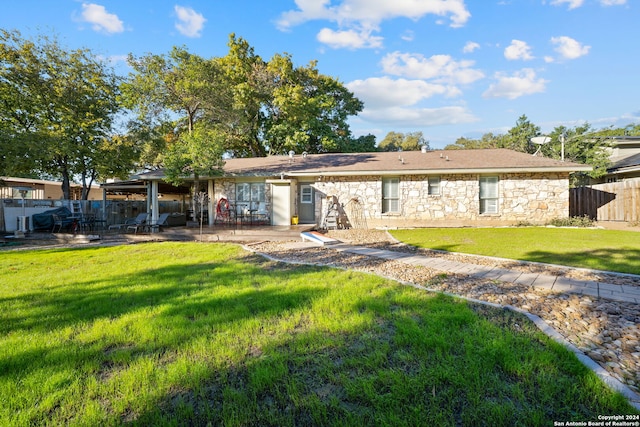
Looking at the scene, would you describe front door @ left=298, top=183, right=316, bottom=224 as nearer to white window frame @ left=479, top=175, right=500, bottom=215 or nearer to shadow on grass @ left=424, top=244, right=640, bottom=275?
white window frame @ left=479, top=175, right=500, bottom=215

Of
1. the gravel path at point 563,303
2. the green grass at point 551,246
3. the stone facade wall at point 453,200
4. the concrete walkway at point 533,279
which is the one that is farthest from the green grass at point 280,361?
the stone facade wall at point 453,200

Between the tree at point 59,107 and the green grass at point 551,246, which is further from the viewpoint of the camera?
the tree at point 59,107

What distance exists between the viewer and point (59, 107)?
56.2 ft

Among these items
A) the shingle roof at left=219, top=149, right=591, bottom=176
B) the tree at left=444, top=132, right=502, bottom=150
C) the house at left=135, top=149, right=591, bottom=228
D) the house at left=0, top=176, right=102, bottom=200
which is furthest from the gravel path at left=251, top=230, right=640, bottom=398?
the tree at left=444, top=132, right=502, bottom=150

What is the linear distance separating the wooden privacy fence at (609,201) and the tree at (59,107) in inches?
997

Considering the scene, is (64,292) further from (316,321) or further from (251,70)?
(251,70)

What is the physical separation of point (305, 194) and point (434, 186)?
5.95m

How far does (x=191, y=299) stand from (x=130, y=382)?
1.83 metres

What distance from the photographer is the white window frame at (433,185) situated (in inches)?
516

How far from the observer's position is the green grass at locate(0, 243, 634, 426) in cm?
186

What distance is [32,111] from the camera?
17.1m

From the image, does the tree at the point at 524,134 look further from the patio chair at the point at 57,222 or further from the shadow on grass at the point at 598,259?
the patio chair at the point at 57,222

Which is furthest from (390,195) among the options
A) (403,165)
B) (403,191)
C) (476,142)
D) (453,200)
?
(476,142)

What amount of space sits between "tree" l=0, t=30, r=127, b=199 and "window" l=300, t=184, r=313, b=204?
1231 cm
